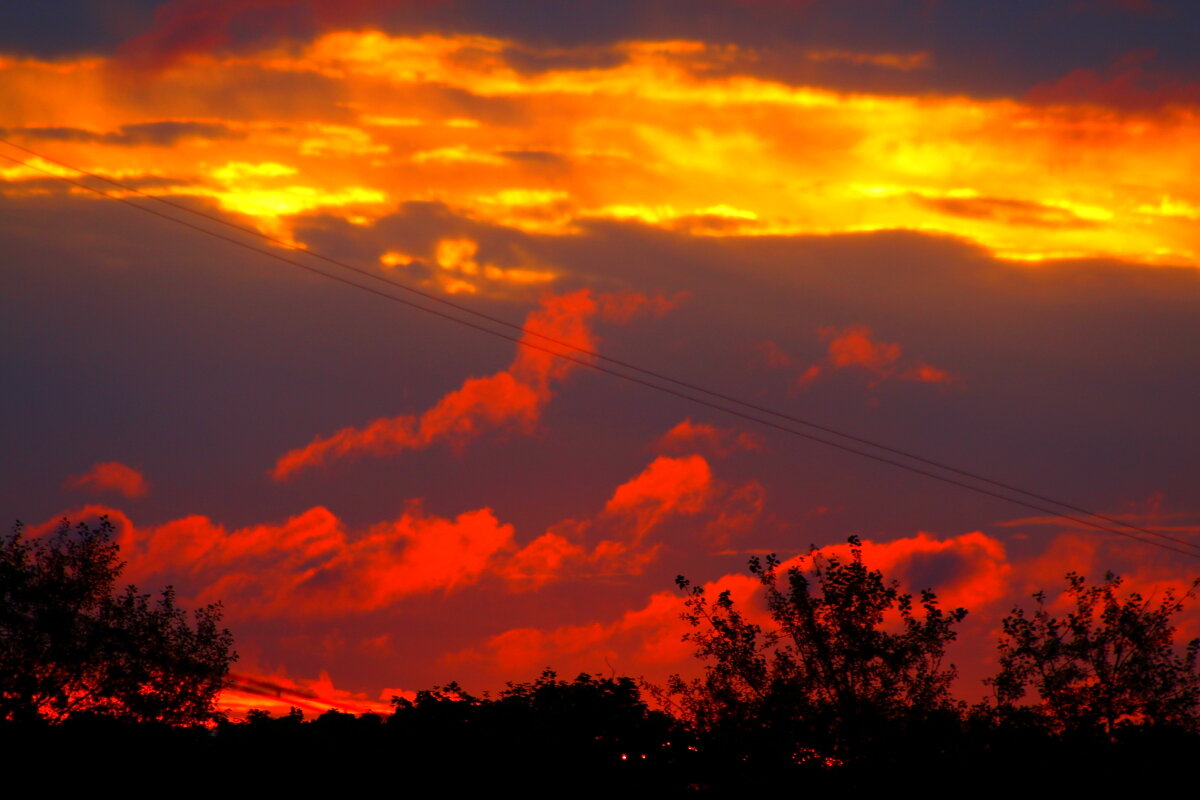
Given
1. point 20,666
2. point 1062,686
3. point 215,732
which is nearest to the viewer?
point 1062,686

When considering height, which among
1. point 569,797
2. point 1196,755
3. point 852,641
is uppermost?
point 852,641

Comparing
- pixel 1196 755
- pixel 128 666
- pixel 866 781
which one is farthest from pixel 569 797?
pixel 128 666

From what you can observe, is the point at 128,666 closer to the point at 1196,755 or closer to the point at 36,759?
the point at 36,759

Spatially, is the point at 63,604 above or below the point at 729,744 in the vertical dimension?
above

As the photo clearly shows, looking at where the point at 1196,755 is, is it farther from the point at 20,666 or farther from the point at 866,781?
the point at 20,666

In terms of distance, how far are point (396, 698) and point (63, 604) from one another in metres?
22.8

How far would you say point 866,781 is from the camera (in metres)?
42.2

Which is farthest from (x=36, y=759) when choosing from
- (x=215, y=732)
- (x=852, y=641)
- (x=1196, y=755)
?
(x=1196, y=755)

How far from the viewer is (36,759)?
5209 centimetres

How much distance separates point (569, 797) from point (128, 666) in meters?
31.1

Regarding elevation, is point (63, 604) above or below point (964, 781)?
above

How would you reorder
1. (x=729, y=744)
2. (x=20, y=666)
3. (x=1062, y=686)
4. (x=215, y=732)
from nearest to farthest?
(x=729, y=744) → (x=1062, y=686) → (x=215, y=732) → (x=20, y=666)

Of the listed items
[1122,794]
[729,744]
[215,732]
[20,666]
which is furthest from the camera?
[20,666]

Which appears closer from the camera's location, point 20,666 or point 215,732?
point 215,732
